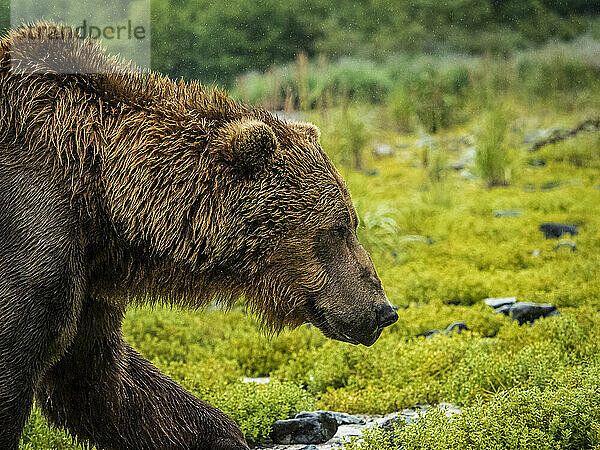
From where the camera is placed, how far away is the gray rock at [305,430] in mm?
4469

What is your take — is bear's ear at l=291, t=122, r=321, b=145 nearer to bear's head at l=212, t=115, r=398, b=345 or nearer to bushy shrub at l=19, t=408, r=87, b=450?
bear's head at l=212, t=115, r=398, b=345

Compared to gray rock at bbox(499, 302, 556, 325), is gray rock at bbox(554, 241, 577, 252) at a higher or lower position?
lower

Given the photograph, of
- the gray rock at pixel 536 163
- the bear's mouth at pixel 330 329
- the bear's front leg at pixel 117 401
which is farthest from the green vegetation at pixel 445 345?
the gray rock at pixel 536 163

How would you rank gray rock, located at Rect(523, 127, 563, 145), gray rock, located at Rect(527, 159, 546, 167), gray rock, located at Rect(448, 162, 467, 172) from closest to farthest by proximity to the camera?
gray rock, located at Rect(527, 159, 546, 167) < gray rock, located at Rect(448, 162, 467, 172) < gray rock, located at Rect(523, 127, 563, 145)

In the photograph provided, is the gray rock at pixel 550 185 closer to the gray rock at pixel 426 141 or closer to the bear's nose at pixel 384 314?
the gray rock at pixel 426 141

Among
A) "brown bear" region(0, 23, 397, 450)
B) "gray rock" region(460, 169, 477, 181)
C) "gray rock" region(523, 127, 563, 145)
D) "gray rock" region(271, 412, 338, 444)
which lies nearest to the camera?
"brown bear" region(0, 23, 397, 450)

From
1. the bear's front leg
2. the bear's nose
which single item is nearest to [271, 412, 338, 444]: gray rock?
the bear's front leg

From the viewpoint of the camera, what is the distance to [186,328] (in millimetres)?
6742

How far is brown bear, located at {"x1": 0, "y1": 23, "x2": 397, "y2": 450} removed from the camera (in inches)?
116

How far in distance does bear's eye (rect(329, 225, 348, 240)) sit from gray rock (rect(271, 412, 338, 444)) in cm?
164

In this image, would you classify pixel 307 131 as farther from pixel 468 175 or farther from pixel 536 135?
pixel 536 135

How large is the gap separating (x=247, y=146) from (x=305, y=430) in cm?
207

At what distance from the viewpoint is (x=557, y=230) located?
33.4ft

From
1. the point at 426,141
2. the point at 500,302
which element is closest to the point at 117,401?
the point at 500,302
